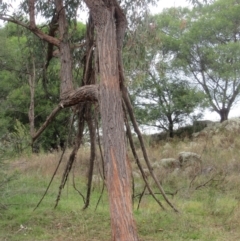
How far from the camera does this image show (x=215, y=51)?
2055cm

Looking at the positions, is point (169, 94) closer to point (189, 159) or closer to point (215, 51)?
point (215, 51)

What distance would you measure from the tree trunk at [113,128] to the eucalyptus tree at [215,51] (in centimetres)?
1474

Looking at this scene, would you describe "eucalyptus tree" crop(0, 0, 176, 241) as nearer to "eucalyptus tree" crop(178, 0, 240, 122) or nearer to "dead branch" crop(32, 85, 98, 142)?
"dead branch" crop(32, 85, 98, 142)

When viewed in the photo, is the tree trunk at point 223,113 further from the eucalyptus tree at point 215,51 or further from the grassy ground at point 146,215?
the grassy ground at point 146,215

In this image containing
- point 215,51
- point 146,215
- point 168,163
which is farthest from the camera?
point 215,51

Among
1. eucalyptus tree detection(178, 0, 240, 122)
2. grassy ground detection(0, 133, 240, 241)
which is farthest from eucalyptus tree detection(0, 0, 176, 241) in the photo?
eucalyptus tree detection(178, 0, 240, 122)

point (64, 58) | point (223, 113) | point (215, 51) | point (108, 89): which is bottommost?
point (108, 89)

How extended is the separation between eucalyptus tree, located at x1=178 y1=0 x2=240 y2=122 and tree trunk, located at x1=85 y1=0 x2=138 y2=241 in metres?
14.7

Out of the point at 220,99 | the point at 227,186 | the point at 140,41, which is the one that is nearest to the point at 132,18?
the point at 140,41

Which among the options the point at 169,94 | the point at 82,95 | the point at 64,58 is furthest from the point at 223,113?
the point at 82,95

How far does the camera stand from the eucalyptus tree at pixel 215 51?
20172 mm

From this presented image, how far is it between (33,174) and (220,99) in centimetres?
1005

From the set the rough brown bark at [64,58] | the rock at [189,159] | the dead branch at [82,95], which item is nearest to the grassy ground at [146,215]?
the rock at [189,159]

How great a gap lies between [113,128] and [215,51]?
1611 cm
